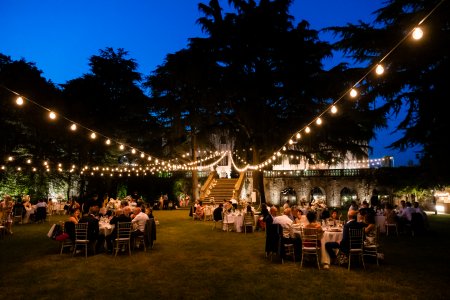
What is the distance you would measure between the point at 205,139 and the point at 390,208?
1188cm

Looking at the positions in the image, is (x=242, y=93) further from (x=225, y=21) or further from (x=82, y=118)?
(x=82, y=118)

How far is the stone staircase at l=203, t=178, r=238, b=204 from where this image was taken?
2405cm

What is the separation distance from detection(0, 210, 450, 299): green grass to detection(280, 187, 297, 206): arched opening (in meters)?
19.5

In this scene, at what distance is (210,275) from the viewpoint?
22.3ft

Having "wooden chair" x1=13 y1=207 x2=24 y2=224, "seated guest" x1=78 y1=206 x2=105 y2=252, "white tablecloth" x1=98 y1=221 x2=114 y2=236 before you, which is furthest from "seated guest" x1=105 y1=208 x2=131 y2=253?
"wooden chair" x1=13 y1=207 x2=24 y2=224

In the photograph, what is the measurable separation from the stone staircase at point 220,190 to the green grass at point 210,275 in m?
13.8

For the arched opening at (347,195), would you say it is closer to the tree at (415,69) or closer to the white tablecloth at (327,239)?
the tree at (415,69)

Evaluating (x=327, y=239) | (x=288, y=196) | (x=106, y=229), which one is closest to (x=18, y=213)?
(x=106, y=229)

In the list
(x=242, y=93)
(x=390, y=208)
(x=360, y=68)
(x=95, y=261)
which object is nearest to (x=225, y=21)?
(x=242, y=93)

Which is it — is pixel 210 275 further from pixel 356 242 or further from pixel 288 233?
pixel 356 242

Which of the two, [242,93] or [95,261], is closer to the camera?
[95,261]

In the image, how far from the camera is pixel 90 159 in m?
26.4

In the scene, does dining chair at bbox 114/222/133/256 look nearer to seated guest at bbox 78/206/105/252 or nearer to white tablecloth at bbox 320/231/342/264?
seated guest at bbox 78/206/105/252

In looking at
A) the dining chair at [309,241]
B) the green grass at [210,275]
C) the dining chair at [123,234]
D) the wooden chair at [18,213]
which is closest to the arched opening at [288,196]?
the green grass at [210,275]
